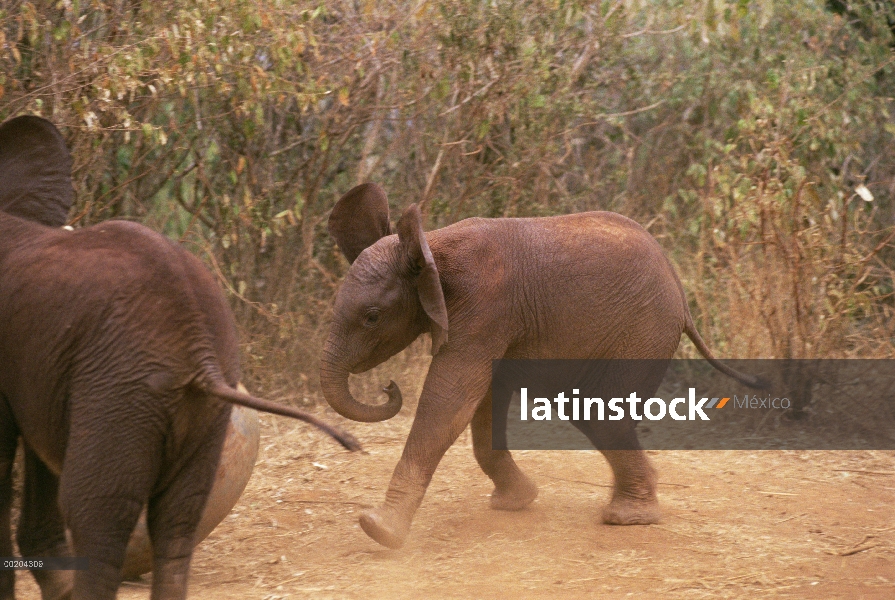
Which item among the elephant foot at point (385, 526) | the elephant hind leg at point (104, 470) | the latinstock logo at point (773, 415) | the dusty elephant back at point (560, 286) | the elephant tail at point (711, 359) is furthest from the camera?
the latinstock logo at point (773, 415)

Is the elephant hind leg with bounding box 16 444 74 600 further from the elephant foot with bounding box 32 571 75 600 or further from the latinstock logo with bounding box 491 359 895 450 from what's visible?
the latinstock logo with bounding box 491 359 895 450

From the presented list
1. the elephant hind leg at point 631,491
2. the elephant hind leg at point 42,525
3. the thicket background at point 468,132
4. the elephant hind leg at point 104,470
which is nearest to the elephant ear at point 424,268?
the elephant hind leg at point 631,491

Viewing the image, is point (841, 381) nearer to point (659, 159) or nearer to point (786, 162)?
point (786, 162)

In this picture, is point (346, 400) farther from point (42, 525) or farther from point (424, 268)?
point (42, 525)

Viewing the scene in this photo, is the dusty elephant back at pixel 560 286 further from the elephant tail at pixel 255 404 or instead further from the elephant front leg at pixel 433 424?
the elephant tail at pixel 255 404

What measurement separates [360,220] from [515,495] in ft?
5.95

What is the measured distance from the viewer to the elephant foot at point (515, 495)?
19.4 feet

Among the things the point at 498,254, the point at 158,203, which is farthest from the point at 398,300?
the point at 158,203

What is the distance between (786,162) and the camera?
7.70 metres

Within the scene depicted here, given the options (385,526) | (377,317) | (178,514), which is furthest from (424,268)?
(178,514)

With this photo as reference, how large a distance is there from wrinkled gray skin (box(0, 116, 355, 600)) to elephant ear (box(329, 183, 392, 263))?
1.87 m

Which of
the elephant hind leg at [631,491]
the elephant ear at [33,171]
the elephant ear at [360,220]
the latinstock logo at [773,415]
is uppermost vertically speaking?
the elephant ear at [33,171]

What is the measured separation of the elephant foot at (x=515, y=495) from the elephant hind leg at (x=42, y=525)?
2.43 m

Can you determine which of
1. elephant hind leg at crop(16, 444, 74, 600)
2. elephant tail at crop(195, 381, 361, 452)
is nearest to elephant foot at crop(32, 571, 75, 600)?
elephant hind leg at crop(16, 444, 74, 600)
